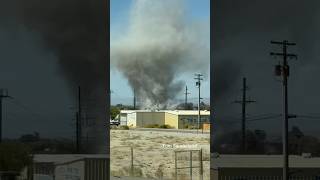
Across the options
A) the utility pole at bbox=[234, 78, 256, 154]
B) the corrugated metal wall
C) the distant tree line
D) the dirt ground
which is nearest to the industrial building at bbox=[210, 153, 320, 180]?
the distant tree line

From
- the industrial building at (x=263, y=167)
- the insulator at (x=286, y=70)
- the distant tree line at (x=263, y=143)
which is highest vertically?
the insulator at (x=286, y=70)

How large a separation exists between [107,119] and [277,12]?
7819mm

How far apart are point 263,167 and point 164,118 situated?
85.1 ft

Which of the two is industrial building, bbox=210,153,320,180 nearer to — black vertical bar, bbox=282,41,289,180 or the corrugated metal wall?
black vertical bar, bbox=282,41,289,180

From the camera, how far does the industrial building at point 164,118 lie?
49.6 m

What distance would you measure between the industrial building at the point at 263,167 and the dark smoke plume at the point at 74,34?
486 cm

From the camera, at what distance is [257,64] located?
2372 cm

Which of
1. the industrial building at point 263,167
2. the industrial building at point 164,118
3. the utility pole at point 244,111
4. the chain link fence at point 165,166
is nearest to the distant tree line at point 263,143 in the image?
the utility pole at point 244,111

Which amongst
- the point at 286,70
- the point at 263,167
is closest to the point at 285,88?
the point at 286,70

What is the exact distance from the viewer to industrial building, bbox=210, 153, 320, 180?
23891 millimetres

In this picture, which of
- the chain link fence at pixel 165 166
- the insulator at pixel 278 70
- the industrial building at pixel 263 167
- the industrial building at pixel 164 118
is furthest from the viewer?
the industrial building at pixel 164 118

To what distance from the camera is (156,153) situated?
35.4m

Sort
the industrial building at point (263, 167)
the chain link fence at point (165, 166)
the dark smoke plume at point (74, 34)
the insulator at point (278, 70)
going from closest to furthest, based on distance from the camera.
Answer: the dark smoke plume at point (74, 34) < the insulator at point (278, 70) < the industrial building at point (263, 167) < the chain link fence at point (165, 166)

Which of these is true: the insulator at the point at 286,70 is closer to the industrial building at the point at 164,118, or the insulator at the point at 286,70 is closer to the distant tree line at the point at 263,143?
the distant tree line at the point at 263,143
